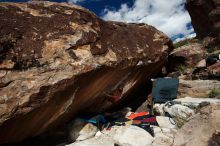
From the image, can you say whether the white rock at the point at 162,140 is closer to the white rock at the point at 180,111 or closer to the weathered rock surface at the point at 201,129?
the weathered rock surface at the point at 201,129

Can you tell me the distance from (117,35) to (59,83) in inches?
104

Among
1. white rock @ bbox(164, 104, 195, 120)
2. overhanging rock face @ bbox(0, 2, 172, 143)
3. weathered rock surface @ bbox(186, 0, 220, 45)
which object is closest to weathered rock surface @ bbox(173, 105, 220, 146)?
white rock @ bbox(164, 104, 195, 120)

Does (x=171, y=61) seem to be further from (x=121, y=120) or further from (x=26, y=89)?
(x=26, y=89)

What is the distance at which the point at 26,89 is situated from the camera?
14.8 ft

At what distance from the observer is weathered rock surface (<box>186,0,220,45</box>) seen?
44.1 ft

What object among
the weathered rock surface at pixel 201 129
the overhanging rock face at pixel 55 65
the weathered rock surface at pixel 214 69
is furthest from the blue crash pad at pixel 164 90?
the weathered rock surface at pixel 201 129

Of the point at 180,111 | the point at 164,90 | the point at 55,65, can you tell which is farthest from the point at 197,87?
the point at 55,65

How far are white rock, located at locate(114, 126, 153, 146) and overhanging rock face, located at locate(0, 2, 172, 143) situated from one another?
1.15m

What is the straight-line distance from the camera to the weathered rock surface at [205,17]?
1345 centimetres

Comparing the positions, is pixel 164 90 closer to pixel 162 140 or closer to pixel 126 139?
pixel 162 140

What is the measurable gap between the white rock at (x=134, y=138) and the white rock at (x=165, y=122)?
661 mm

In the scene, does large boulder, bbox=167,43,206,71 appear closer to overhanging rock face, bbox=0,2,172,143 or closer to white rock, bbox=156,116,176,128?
overhanging rock face, bbox=0,2,172,143

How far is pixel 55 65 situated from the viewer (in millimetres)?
4941

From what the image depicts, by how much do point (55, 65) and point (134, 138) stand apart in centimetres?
182
